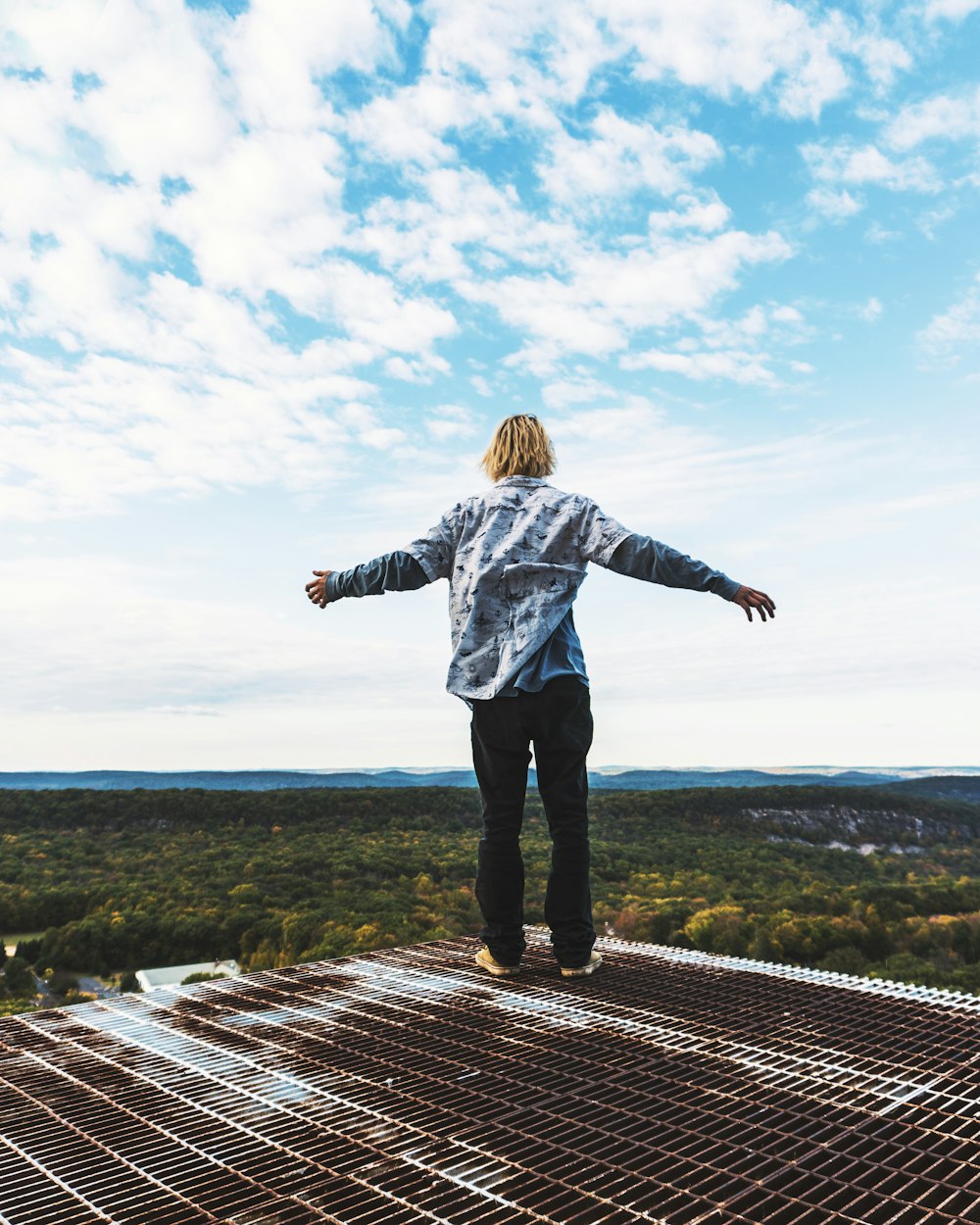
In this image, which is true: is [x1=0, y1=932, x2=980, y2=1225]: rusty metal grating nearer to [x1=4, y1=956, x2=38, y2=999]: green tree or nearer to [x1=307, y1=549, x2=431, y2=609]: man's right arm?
[x1=307, y1=549, x2=431, y2=609]: man's right arm

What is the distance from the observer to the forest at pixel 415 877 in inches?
348

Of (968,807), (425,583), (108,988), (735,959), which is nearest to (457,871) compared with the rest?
(108,988)

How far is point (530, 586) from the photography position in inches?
137

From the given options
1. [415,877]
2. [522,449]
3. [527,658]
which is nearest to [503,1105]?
[527,658]

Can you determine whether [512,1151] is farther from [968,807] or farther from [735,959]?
[968,807]

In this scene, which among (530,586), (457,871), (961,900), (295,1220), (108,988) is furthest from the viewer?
(961,900)

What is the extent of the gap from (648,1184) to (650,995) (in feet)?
5.03

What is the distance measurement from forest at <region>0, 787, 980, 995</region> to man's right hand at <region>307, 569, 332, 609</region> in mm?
2954

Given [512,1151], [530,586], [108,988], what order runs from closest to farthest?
[512,1151] < [530,586] < [108,988]

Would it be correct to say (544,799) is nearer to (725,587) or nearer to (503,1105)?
(725,587)

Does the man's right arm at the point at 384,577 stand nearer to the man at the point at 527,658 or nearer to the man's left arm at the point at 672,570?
the man at the point at 527,658

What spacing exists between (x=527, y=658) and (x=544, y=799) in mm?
571

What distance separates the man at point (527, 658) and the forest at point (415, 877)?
254 cm

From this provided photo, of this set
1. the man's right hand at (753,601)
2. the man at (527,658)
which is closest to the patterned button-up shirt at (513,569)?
the man at (527,658)
